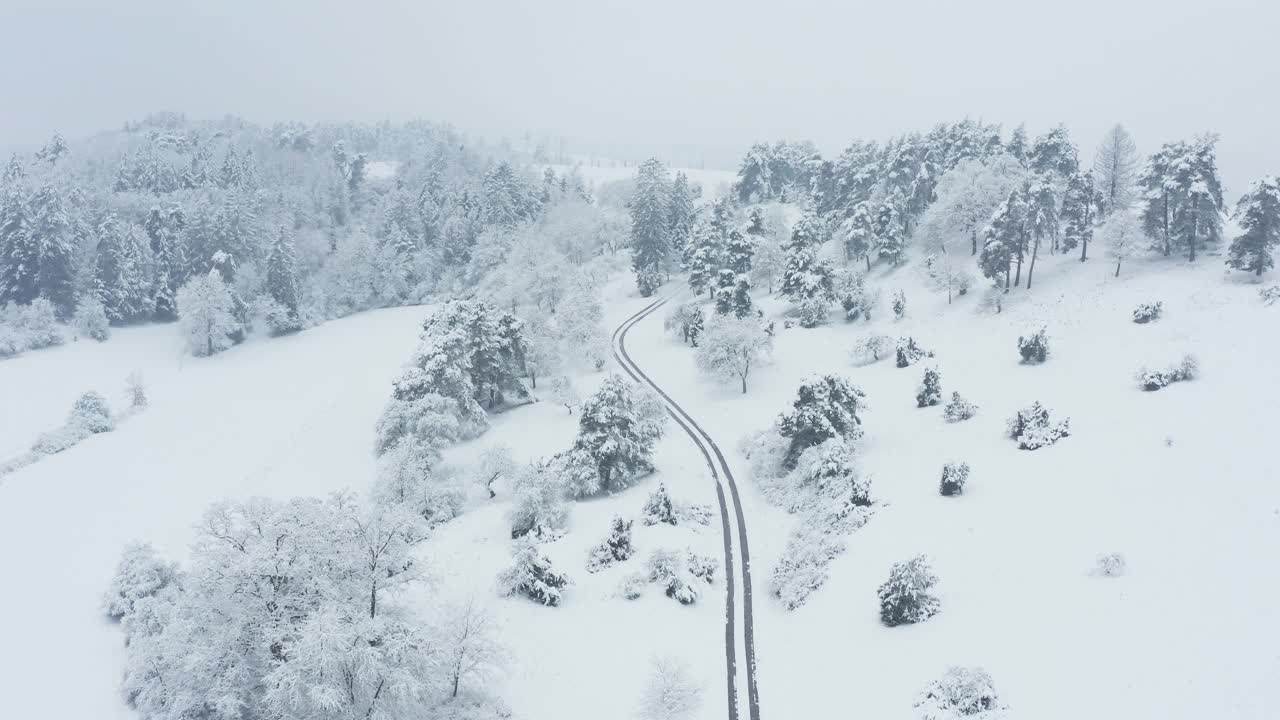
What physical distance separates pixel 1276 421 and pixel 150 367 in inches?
3965

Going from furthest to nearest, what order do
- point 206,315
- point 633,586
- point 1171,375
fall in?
1. point 206,315
2. point 1171,375
3. point 633,586

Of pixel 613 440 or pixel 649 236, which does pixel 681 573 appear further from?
pixel 649 236

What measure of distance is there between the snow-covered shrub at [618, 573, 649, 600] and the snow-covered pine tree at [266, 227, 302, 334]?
259 feet

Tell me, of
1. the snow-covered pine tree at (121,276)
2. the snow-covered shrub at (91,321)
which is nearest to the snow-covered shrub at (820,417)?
the snow-covered shrub at (91,321)

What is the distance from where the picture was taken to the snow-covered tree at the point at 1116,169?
2475 inches

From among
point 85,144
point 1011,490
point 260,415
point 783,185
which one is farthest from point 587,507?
point 85,144

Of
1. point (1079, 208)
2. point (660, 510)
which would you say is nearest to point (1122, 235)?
point (1079, 208)

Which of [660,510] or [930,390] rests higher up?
[930,390]

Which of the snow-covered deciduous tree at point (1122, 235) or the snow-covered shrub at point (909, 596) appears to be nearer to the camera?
the snow-covered shrub at point (909, 596)

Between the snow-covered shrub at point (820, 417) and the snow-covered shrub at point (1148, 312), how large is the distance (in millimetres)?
20713

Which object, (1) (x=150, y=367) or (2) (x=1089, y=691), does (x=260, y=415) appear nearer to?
(1) (x=150, y=367)

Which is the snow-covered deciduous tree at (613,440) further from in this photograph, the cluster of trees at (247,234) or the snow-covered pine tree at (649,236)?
the snow-covered pine tree at (649,236)

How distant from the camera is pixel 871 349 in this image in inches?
2061

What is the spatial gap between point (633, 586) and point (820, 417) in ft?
50.2
